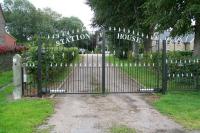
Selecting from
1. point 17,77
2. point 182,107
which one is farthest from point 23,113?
point 182,107

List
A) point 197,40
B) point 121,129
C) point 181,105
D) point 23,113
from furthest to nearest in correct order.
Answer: point 197,40, point 181,105, point 23,113, point 121,129

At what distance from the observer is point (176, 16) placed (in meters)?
19.2

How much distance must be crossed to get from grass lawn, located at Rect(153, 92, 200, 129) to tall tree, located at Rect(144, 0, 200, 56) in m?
3.92

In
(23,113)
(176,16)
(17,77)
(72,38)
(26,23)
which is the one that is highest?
(26,23)

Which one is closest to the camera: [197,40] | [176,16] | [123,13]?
[176,16]

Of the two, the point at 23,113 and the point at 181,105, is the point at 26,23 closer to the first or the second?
the point at 181,105

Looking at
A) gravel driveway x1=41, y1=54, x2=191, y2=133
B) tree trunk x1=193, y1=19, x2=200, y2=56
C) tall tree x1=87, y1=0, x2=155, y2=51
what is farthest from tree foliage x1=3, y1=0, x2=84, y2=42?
gravel driveway x1=41, y1=54, x2=191, y2=133

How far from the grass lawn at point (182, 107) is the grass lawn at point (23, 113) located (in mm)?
3519

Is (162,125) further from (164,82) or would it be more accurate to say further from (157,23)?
(157,23)

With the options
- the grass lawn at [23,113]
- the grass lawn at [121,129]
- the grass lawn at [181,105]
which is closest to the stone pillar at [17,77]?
the grass lawn at [23,113]

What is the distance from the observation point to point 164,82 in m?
16.2

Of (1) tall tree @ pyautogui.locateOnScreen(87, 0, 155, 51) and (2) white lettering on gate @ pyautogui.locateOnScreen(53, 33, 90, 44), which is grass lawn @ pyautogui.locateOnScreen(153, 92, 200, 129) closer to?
(2) white lettering on gate @ pyautogui.locateOnScreen(53, 33, 90, 44)

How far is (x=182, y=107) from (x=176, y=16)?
23.5ft

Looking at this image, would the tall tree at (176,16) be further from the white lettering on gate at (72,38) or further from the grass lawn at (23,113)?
the grass lawn at (23,113)
